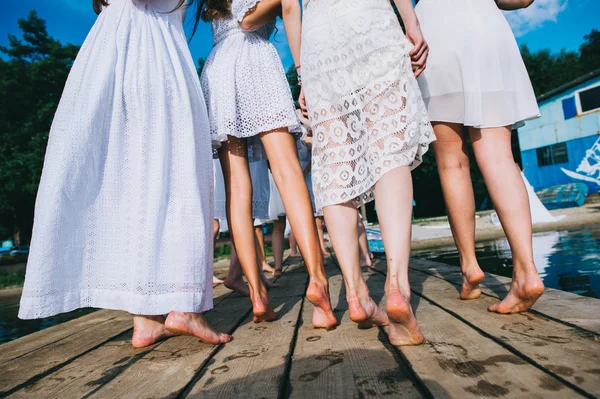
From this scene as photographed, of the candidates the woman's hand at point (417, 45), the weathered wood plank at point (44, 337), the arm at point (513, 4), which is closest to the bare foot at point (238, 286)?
the weathered wood plank at point (44, 337)

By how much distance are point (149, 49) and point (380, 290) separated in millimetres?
1692

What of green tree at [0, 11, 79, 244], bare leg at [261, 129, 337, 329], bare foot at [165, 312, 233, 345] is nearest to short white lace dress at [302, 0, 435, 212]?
bare leg at [261, 129, 337, 329]

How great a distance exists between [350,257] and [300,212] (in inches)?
Answer: 13.2

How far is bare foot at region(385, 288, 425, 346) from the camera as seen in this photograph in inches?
45.7

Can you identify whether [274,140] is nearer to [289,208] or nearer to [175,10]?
[289,208]

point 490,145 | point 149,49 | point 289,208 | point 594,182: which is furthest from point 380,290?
point 594,182

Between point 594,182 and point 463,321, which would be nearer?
point 463,321

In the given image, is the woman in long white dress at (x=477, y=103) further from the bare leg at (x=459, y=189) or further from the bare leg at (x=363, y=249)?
the bare leg at (x=363, y=249)

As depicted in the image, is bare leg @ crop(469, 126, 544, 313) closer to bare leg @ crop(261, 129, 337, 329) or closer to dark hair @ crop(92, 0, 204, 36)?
bare leg @ crop(261, 129, 337, 329)

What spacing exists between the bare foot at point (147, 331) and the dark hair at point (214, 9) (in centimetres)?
149

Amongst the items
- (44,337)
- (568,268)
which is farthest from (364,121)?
(568,268)

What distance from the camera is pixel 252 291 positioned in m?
1.69

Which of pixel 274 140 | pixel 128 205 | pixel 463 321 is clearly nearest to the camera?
pixel 463 321

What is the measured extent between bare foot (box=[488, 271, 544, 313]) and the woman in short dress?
0.44m
